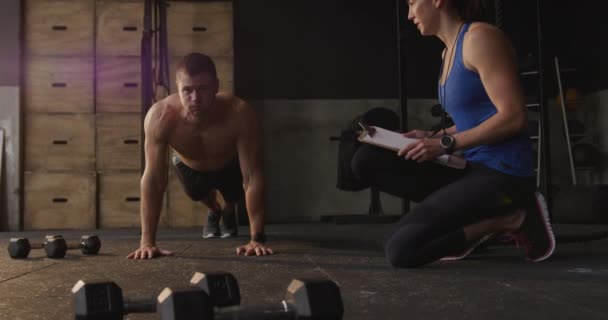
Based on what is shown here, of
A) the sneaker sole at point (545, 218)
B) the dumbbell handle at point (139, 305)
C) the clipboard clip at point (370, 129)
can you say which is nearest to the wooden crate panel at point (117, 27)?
the clipboard clip at point (370, 129)

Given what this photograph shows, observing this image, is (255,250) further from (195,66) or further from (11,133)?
(11,133)

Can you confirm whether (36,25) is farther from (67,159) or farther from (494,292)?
(494,292)

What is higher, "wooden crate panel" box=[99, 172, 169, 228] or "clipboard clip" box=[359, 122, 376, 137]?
"clipboard clip" box=[359, 122, 376, 137]

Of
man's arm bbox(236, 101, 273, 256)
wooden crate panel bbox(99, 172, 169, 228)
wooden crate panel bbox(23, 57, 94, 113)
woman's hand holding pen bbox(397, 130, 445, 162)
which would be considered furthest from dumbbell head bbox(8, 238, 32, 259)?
wooden crate panel bbox(23, 57, 94, 113)

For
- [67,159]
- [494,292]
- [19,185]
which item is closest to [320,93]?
[67,159]

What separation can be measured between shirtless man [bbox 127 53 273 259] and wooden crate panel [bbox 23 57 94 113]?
2091 millimetres

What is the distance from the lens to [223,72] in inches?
185

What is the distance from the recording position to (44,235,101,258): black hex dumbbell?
2.37 meters

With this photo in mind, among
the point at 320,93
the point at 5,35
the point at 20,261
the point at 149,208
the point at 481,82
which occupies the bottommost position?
the point at 20,261

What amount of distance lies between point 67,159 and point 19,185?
1.32 feet

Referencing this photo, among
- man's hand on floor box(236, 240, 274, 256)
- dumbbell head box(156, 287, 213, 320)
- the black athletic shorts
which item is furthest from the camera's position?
the black athletic shorts

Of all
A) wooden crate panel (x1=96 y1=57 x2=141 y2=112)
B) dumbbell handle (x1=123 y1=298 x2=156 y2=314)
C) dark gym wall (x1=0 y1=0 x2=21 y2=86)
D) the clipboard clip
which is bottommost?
dumbbell handle (x1=123 y1=298 x2=156 y2=314)

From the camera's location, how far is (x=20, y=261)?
7.63ft

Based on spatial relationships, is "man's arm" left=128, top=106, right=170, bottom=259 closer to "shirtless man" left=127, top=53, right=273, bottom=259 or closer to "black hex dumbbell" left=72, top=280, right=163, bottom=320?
"shirtless man" left=127, top=53, right=273, bottom=259
